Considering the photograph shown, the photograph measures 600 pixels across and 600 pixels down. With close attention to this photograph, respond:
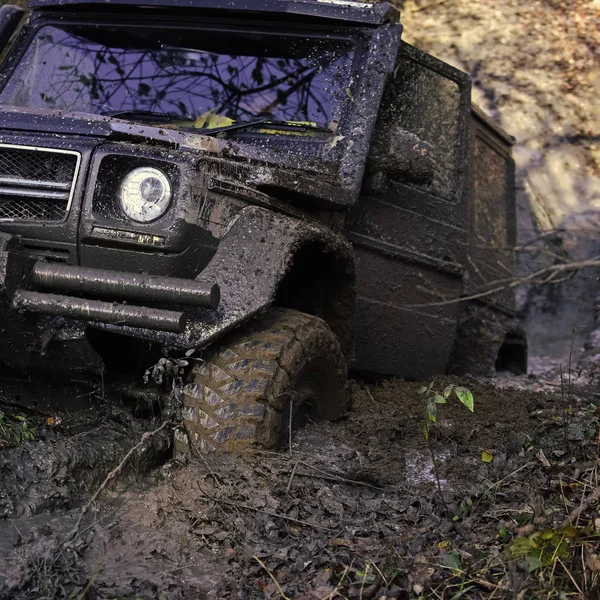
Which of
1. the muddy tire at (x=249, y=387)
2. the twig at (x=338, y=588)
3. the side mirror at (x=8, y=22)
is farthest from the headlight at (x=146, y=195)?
the side mirror at (x=8, y=22)

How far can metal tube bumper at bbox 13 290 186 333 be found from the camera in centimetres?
292

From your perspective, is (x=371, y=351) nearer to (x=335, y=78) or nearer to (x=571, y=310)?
(x=335, y=78)

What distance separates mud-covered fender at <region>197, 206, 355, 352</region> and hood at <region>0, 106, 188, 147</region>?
1.36ft

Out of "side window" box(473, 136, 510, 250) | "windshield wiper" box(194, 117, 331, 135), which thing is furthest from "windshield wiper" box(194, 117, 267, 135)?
"side window" box(473, 136, 510, 250)

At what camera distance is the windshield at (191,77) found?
4.02 meters

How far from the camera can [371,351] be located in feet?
14.8

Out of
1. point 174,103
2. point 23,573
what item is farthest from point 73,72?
point 23,573

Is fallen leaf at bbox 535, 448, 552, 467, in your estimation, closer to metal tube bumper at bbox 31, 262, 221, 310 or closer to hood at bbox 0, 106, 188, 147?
metal tube bumper at bbox 31, 262, 221, 310

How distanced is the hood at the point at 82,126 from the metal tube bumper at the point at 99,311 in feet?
2.12

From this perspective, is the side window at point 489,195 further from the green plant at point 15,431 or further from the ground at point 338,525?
the green plant at point 15,431

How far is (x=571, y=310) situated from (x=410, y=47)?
16.1 ft

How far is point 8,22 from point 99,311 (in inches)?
91.9

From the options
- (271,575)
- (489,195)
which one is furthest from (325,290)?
(489,195)

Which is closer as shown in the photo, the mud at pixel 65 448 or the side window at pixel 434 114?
the mud at pixel 65 448
